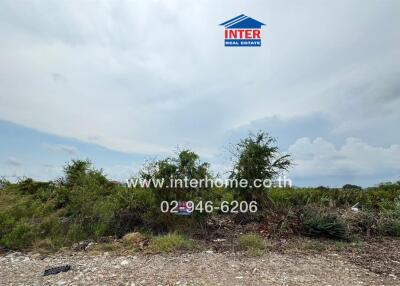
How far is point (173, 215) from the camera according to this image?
22.2 ft

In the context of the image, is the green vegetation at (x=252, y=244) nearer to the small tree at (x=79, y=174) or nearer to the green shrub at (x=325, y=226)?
the green shrub at (x=325, y=226)

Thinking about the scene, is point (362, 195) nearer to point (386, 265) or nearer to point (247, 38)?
point (386, 265)

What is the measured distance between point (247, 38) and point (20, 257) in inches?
239

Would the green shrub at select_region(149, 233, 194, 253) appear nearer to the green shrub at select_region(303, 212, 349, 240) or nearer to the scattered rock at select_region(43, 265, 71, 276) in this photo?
the scattered rock at select_region(43, 265, 71, 276)

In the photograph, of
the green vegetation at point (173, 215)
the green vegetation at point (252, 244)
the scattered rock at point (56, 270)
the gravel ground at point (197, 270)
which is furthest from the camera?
the green vegetation at point (173, 215)

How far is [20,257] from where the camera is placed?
19.6 feet

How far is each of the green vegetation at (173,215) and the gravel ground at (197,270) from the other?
572 mm

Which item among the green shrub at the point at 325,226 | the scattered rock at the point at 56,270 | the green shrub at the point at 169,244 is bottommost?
the scattered rock at the point at 56,270

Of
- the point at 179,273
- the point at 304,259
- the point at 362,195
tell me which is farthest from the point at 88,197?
the point at 362,195

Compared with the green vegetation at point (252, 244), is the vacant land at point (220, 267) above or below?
below

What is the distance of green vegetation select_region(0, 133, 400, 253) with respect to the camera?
21.6 feet

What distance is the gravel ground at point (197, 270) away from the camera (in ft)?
14.7

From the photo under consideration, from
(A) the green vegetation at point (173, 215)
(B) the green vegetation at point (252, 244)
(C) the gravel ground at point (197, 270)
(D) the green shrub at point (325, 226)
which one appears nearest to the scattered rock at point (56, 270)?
(C) the gravel ground at point (197, 270)

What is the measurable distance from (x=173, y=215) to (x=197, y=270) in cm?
211
